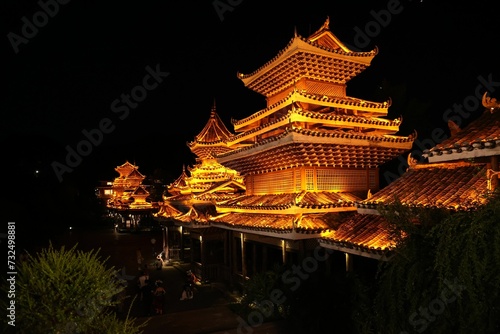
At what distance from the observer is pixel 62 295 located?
5.69 metres

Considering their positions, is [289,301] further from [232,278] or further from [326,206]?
[232,278]

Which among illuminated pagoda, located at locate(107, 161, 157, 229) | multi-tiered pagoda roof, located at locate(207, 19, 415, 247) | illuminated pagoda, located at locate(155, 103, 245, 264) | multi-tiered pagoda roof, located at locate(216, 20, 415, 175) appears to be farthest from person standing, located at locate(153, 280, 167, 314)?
illuminated pagoda, located at locate(107, 161, 157, 229)

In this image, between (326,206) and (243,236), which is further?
(243,236)

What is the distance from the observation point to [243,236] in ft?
49.0

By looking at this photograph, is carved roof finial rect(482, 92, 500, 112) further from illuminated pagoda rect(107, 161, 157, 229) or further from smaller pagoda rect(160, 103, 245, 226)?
illuminated pagoda rect(107, 161, 157, 229)

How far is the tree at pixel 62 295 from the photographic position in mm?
5574

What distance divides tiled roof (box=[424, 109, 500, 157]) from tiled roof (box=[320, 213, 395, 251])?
223cm

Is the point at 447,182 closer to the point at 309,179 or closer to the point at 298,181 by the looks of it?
the point at 309,179

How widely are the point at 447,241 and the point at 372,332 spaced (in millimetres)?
2835

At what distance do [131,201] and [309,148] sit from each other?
3874cm

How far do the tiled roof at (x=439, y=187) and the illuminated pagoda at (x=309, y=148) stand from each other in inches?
87.4

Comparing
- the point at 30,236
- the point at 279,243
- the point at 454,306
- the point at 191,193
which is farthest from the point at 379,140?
the point at 30,236

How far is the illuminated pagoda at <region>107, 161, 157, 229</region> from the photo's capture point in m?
44.2

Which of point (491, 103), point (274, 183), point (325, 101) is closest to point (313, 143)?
point (325, 101)
